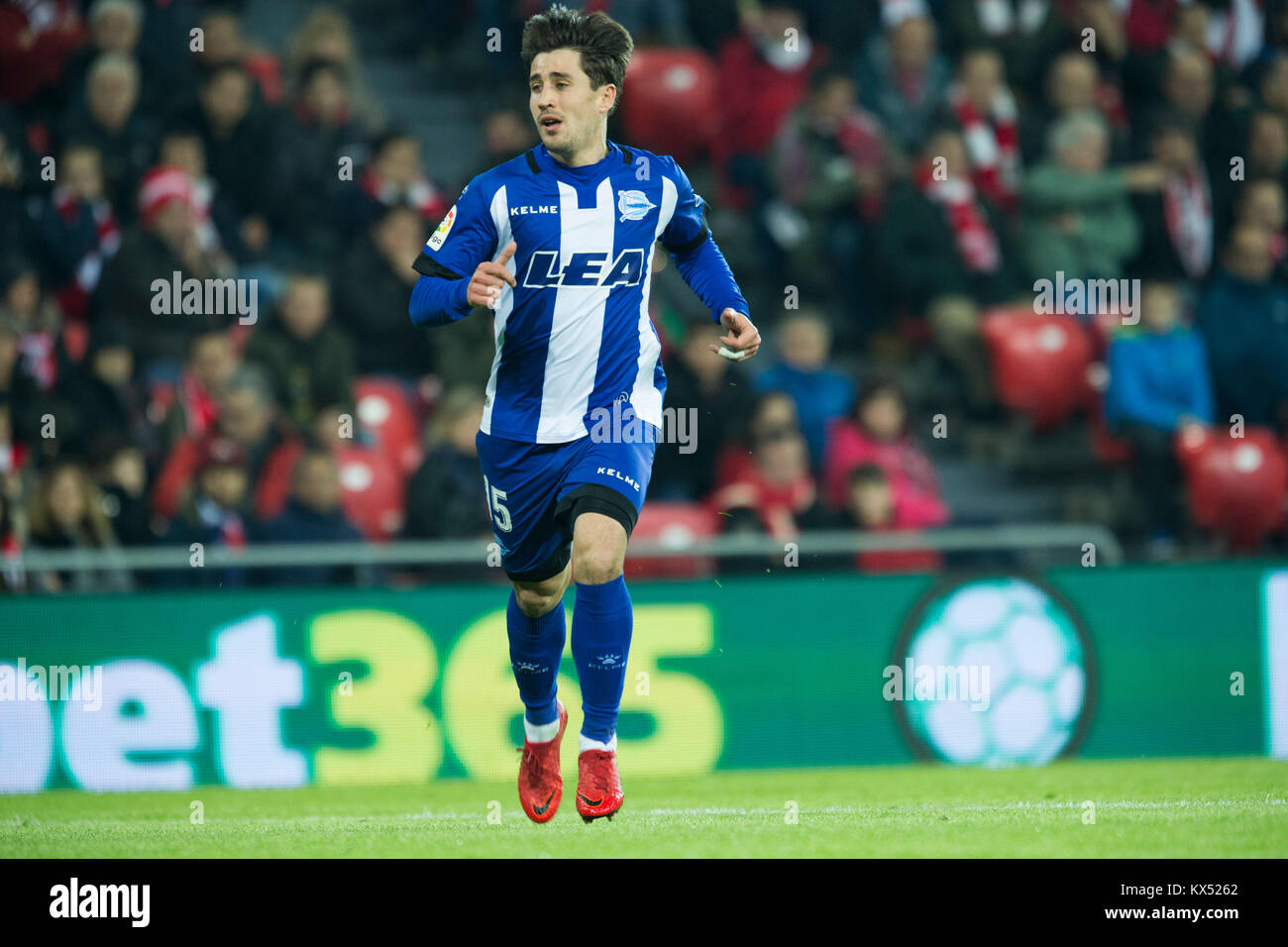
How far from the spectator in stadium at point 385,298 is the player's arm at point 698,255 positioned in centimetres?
510

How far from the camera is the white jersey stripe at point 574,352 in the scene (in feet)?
20.5

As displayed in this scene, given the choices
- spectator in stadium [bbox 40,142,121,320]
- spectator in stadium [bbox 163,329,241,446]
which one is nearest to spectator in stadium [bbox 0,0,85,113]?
spectator in stadium [bbox 40,142,121,320]

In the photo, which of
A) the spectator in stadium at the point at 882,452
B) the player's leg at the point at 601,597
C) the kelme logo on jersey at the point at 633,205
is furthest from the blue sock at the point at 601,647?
the spectator in stadium at the point at 882,452

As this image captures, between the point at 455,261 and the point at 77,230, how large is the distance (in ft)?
19.7

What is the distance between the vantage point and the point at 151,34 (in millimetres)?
12273

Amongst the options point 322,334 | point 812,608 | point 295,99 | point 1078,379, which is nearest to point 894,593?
point 812,608

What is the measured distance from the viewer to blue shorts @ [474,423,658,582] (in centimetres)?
606

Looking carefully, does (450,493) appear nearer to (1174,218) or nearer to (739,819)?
(739,819)

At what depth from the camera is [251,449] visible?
1047cm

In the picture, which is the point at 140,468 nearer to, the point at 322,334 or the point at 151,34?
the point at 322,334

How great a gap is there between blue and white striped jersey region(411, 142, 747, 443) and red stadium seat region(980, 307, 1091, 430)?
598 centimetres

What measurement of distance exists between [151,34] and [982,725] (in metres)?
7.38

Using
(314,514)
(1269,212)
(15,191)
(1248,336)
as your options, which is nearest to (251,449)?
(314,514)

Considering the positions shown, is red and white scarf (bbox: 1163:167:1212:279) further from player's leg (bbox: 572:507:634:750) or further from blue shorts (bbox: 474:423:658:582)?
player's leg (bbox: 572:507:634:750)
